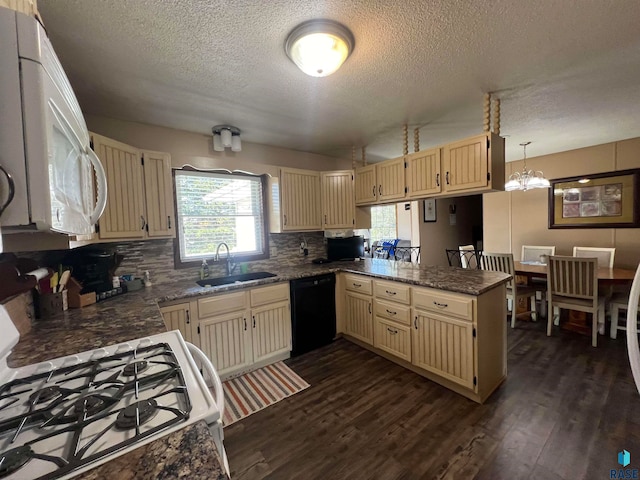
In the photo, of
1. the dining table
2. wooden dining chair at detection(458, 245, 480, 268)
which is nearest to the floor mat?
wooden dining chair at detection(458, 245, 480, 268)

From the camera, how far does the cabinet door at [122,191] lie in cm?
196

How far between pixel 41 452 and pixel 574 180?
5.74m

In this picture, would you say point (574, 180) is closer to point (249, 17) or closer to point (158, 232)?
point (249, 17)

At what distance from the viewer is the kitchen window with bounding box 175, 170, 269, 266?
2719mm

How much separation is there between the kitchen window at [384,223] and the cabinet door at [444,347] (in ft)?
11.6

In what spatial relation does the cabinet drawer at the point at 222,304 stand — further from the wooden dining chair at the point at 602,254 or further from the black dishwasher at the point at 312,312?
the wooden dining chair at the point at 602,254

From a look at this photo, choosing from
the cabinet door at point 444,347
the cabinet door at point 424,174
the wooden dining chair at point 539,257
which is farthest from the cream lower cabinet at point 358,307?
the wooden dining chair at point 539,257

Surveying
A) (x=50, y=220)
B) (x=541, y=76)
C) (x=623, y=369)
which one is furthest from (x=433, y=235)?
(x=50, y=220)

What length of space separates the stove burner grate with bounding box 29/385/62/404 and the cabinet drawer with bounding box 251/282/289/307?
5.58 feet

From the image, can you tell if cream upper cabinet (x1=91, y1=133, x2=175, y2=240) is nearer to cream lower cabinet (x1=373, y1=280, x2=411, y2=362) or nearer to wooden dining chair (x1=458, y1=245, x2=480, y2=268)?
cream lower cabinet (x1=373, y1=280, x2=411, y2=362)

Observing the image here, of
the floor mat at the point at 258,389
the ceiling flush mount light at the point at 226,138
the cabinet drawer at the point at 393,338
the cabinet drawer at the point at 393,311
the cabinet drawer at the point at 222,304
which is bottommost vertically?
the floor mat at the point at 258,389

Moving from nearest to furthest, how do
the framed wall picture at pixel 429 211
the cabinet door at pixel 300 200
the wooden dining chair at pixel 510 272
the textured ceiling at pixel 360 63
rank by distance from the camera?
the textured ceiling at pixel 360 63, the cabinet door at pixel 300 200, the wooden dining chair at pixel 510 272, the framed wall picture at pixel 429 211

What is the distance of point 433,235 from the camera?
577cm

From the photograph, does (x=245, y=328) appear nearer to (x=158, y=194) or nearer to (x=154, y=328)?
(x=154, y=328)
